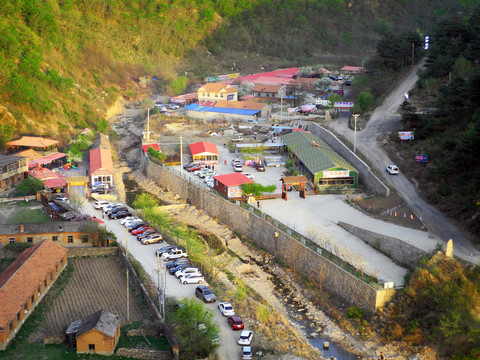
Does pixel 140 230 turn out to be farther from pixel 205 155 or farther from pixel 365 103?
pixel 365 103

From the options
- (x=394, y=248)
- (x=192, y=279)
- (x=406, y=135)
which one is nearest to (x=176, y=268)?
(x=192, y=279)

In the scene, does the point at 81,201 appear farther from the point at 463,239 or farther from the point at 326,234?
the point at 463,239

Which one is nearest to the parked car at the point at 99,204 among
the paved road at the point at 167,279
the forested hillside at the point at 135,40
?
the paved road at the point at 167,279

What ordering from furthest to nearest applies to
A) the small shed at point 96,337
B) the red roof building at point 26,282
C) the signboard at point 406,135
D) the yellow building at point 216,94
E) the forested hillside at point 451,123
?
the yellow building at point 216,94
the signboard at point 406,135
the forested hillside at point 451,123
the red roof building at point 26,282
the small shed at point 96,337

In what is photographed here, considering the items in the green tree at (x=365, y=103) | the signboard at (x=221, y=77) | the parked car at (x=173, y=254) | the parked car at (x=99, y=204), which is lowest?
A: the parked car at (x=173, y=254)

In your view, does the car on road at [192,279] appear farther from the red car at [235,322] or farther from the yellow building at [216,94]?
the yellow building at [216,94]

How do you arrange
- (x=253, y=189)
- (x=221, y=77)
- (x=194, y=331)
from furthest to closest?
1. (x=221, y=77)
2. (x=253, y=189)
3. (x=194, y=331)
